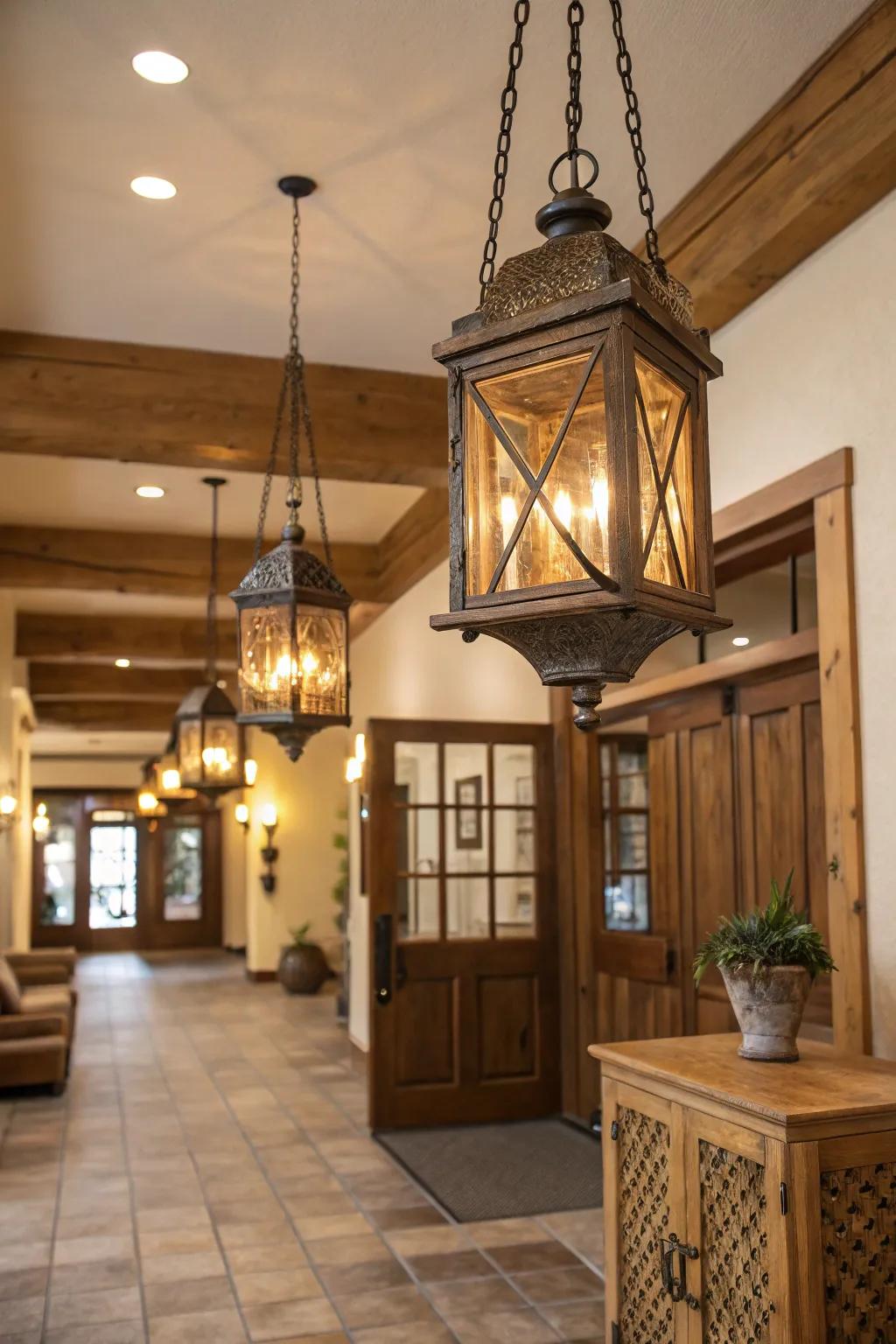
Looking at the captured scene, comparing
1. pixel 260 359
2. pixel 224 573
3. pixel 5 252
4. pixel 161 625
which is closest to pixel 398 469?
pixel 260 359

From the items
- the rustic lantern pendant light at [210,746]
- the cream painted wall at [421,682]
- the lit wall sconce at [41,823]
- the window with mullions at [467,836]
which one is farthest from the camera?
the lit wall sconce at [41,823]

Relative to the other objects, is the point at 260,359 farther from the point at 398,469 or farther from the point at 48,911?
the point at 48,911

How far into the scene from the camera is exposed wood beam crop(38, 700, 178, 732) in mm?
14414

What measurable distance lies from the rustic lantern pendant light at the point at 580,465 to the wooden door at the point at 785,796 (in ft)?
8.14

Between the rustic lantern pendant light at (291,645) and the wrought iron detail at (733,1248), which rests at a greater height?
the rustic lantern pendant light at (291,645)

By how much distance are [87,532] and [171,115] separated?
15.8 ft

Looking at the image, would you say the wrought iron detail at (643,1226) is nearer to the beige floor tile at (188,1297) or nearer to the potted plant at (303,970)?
the beige floor tile at (188,1297)

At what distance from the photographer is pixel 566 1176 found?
520cm

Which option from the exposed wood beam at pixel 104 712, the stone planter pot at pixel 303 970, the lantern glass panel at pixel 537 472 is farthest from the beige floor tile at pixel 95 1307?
the exposed wood beam at pixel 104 712

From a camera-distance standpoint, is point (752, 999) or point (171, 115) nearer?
point (752, 999)

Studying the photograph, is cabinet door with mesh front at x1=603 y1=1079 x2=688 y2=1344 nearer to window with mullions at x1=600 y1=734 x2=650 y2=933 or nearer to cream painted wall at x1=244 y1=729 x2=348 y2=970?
window with mullions at x1=600 y1=734 x2=650 y2=933

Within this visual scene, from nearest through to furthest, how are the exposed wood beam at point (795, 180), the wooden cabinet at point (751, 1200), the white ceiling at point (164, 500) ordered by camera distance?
1. the wooden cabinet at point (751, 1200)
2. the exposed wood beam at point (795, 180)
3. the white ceiling at point (164, 500)

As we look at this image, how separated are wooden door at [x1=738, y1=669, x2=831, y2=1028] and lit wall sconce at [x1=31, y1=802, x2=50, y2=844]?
16436 mm

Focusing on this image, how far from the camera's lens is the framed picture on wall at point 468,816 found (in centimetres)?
628
